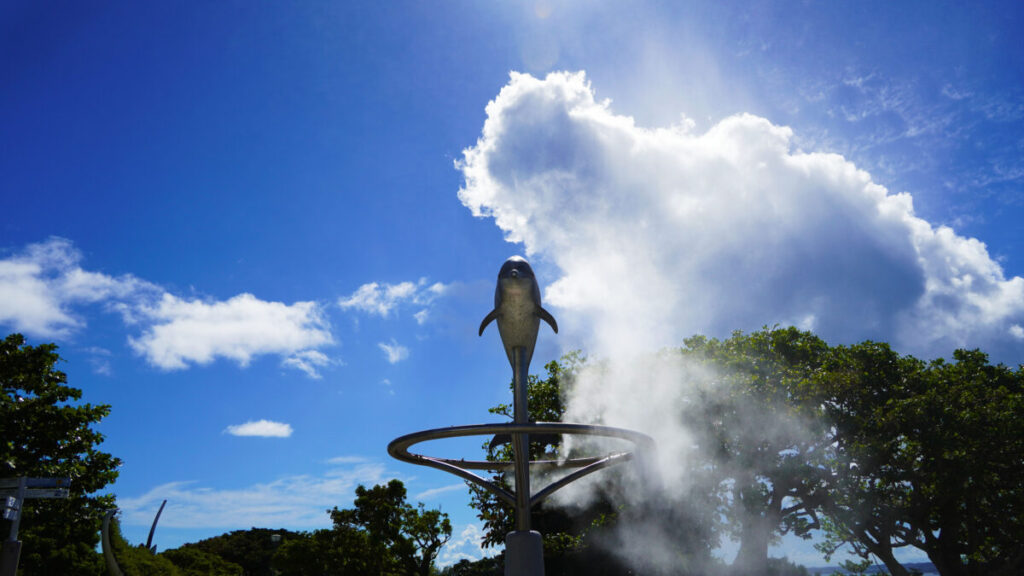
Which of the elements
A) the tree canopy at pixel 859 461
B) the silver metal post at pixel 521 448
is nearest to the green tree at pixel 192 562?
the tree canopy at pixel 859 461

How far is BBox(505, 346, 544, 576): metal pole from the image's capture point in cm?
816

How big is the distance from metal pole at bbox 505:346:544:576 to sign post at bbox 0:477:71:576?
41.9 ft

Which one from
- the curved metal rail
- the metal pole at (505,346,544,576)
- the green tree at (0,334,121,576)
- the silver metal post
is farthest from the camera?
the green tree at (0,334,121,576)

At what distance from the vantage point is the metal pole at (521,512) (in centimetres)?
816

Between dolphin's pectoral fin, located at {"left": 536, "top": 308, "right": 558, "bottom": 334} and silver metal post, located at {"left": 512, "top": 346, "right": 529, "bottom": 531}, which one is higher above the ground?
dolphin's pectoral fin, located at {"left": 536, "top": 308, "right": 558, "bottom": 334}

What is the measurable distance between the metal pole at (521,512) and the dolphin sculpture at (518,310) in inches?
5.0

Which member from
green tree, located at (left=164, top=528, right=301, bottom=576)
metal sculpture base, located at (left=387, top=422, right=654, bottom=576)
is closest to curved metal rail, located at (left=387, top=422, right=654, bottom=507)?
metal sculpture base, located at (left=387, top=422, right=654, bottom=576)

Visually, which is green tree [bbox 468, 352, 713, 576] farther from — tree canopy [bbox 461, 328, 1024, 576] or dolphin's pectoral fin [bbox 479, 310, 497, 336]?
dolphin's pectoral fin [bbox 479, 310, 497, 336]

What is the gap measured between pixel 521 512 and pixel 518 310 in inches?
110

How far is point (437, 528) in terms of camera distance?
30875 millimetres

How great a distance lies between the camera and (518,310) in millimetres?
9016

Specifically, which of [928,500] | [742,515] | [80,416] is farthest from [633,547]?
[80,416]

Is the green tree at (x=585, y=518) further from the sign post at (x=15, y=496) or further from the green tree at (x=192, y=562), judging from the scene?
the green tree at (x=192, y=562)

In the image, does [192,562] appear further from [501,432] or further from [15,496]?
[501,432]
